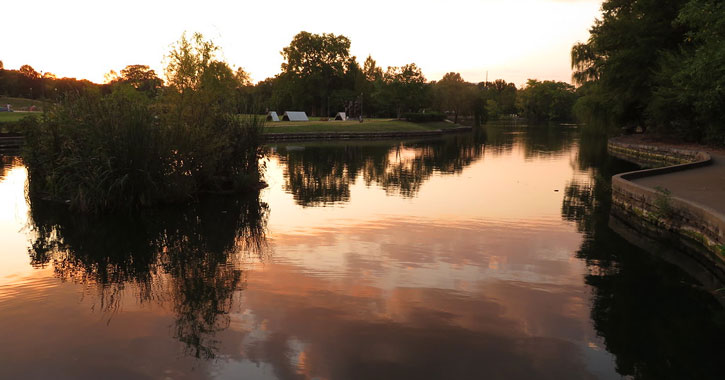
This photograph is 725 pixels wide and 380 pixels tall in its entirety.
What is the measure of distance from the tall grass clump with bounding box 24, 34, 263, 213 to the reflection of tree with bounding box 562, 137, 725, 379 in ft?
45.0

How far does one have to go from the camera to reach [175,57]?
1845 inches

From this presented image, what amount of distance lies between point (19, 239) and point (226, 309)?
868cm

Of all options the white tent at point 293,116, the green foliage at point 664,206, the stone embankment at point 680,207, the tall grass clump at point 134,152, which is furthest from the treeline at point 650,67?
the white tent at point 293,116

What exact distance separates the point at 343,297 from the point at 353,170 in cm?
2159

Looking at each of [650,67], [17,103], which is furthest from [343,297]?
[17,103]

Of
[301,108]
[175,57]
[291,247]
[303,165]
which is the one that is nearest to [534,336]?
[291,247]

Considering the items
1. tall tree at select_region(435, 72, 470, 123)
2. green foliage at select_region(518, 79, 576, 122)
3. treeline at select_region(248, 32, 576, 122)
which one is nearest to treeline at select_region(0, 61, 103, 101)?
treeline at select_region(248, 32, 576, 122)

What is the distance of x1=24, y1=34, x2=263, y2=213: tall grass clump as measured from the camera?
52.5ft

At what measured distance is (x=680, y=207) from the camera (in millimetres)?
13891

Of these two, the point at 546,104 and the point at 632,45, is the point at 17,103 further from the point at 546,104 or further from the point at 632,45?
the point at 546,104

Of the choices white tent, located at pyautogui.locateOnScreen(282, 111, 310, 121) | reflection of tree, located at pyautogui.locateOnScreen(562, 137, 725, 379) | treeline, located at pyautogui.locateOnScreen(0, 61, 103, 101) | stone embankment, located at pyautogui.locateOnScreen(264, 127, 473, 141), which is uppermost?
treeline, located at pyautogui.locateOnScreen(0, 61, 103, 101)

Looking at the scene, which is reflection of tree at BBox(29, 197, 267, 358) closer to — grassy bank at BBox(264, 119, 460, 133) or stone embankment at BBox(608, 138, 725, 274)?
stone embankment at BBox(608, 138, 725, 274)

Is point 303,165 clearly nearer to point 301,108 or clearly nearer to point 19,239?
point 19,239

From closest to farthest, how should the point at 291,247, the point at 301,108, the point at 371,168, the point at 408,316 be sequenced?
the point at 408,316 < the point at 291,247 < the point at 371,168 < the point at 301,108
